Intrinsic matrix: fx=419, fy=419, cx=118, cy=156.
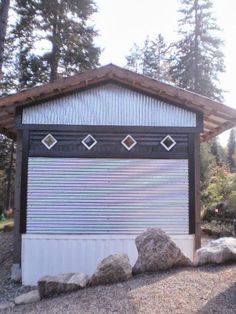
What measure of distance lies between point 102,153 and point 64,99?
1390mm

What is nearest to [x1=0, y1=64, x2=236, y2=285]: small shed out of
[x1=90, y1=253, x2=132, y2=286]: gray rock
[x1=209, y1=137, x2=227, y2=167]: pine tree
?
[x1=90, y1=253, x2=132, y2=286]: gray rock

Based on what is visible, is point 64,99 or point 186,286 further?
point 64,99

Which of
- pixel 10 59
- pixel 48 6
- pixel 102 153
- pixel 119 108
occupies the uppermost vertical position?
pixel 48 6

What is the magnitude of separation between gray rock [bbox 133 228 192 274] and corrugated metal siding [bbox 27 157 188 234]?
1.71m

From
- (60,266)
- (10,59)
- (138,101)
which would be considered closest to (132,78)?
(138,101)

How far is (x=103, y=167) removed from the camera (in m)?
8.68

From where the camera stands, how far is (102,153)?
8680 mm

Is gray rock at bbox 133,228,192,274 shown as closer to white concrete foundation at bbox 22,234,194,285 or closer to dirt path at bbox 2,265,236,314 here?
dirt path at bbox 2,265,236,314

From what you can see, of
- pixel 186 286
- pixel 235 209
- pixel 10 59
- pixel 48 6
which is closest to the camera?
pixel 186 286

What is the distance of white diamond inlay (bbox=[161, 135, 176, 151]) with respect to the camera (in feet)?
28.8

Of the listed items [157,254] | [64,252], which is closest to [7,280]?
[64,252]

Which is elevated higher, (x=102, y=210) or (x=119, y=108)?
(x=119, y=108)

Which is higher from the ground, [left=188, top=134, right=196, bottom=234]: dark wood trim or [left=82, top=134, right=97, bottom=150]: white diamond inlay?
[left=82, top=134, right=97, bottom=150]: white diamond inlay

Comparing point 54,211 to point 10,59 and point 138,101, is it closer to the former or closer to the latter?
point 138,101
